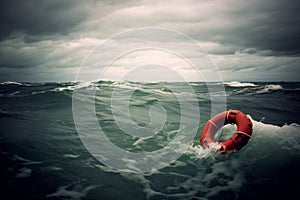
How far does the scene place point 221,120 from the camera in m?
8.04

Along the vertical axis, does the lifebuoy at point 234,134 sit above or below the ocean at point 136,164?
above

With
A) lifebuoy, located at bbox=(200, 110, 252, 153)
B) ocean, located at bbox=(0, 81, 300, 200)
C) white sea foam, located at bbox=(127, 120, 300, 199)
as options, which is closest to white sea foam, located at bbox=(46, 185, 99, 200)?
ocean, located at bbox=(0, 81, 300, 200)

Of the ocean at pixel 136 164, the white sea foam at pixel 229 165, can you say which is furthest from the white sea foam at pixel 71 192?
the white sea foam at pixel 229 165

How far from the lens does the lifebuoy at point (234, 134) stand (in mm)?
6684

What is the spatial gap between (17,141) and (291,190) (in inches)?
352

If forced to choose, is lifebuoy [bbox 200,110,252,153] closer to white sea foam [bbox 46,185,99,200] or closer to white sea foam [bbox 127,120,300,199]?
white sea foam [bbox 127,120,300,199]

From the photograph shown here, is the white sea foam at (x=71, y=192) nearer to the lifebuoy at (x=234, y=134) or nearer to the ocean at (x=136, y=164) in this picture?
the ocean at (x=136, y=164)

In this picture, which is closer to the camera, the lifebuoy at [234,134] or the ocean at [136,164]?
the ocean at [136,164]

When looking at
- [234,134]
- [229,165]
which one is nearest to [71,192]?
[229,165]

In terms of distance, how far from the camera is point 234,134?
6934mm

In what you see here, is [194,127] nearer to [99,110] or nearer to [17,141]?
[99,110]

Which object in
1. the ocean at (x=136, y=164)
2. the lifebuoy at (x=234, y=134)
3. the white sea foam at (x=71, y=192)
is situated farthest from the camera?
the lifebuoy at (x=234, y=134)

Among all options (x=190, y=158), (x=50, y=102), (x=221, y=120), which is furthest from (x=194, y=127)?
(x=50, y=102)

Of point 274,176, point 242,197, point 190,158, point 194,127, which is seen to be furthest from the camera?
point 194,127
